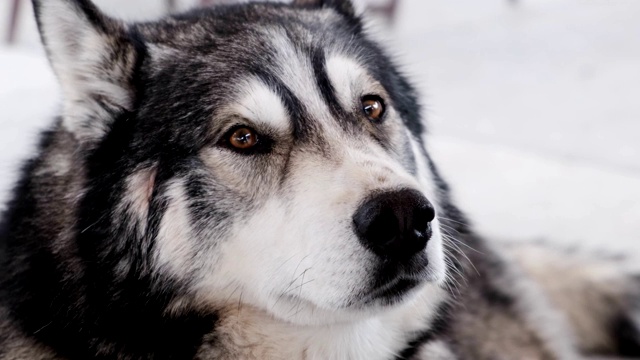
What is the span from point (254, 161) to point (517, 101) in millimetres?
4182

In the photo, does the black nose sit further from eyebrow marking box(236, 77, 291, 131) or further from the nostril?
eyebrow marking box(236, 77, 291, 131)

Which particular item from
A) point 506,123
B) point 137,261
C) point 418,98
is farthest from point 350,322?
point 506,123

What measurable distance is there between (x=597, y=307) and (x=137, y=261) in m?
1.92

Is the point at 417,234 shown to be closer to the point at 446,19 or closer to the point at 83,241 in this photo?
the point at 83,241

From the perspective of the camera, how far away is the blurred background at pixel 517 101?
3.93 meters

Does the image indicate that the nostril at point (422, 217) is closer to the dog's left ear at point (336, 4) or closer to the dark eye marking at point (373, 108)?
the dark eye marking at point (373, 108)

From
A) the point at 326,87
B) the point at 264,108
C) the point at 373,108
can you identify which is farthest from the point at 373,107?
the point at 264,108

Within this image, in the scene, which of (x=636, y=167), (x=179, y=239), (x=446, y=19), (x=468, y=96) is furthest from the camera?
(x=446, y=19)

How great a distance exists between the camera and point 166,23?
90.8 inches

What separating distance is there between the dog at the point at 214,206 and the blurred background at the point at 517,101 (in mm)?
351

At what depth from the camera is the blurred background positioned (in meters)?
3.93

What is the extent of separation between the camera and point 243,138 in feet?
6.58

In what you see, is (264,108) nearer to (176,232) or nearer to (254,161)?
(254,161)

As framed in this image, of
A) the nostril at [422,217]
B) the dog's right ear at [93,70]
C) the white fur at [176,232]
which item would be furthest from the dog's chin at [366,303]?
the dog's right ear at [93,70]
